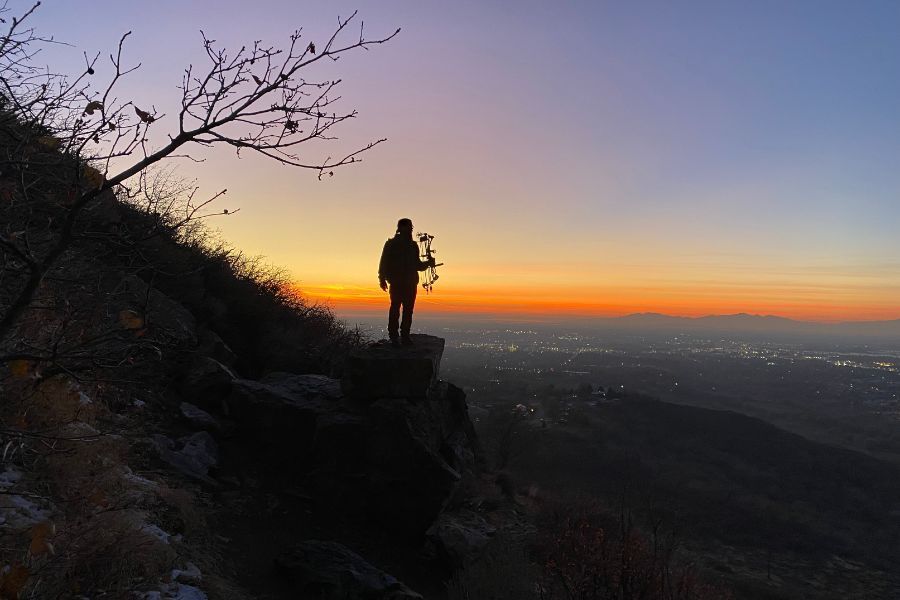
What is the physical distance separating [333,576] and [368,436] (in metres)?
3.07

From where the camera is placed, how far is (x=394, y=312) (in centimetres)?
1020

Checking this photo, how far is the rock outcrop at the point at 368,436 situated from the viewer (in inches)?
360

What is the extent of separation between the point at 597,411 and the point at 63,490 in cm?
9257

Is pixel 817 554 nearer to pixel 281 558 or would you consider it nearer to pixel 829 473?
pixel 829 473

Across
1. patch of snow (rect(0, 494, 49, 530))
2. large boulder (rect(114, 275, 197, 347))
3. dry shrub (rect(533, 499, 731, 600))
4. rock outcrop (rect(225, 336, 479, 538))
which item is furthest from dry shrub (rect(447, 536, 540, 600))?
large boulder (rect(114, 275, 197, 347))

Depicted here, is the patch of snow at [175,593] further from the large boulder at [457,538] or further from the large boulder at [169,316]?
the large boulder at [169,316]

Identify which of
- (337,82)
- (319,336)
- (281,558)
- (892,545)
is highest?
(337,82)

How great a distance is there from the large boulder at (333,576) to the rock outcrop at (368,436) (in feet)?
6.60

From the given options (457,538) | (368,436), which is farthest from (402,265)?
(457,538)

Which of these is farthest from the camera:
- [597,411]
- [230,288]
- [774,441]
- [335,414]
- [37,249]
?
[597,411]

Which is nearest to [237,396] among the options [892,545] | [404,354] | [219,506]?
[219,506]

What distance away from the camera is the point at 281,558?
6879 mm

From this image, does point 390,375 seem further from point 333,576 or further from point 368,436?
point 333,576

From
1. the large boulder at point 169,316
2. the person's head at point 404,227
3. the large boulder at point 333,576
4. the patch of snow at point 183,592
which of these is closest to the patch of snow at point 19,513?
the patch of snow at point 183,592
